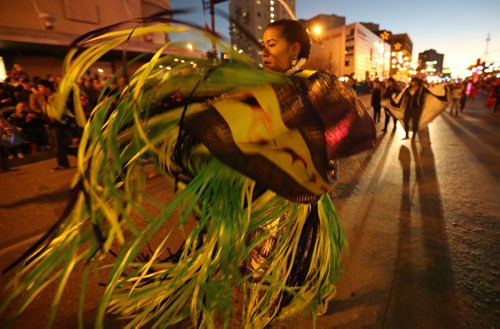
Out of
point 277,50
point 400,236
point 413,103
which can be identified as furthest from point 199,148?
point 413,103

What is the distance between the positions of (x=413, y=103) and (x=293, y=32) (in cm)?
757

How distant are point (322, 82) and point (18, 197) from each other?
5.18 meters

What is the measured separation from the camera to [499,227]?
123 inches

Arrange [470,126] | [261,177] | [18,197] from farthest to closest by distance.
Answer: [470,126] → [18,197] → [261,177]

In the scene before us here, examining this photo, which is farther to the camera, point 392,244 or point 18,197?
Answer: point 18,197

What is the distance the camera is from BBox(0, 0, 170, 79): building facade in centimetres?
1009

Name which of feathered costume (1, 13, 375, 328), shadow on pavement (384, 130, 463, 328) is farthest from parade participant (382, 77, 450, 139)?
feathered costume (1, 13, 375, 328)

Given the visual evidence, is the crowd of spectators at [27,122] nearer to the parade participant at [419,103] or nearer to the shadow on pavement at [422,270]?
the shadow on pavement at [422,270]

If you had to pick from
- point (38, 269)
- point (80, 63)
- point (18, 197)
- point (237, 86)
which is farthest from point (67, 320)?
point (18, 197)

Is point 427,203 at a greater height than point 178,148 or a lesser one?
lesser

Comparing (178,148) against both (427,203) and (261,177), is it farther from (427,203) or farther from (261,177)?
(427,203)

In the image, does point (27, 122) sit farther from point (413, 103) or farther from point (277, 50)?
point (413, 103)

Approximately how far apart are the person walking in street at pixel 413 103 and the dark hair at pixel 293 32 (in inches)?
291

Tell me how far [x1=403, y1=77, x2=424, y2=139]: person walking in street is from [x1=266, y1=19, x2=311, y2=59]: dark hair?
739cm
